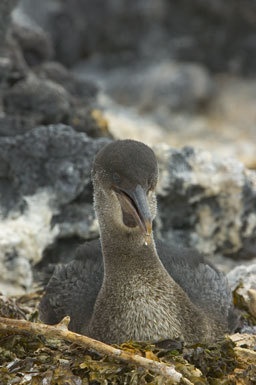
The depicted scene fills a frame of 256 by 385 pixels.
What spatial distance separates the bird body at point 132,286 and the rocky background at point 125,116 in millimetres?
1229

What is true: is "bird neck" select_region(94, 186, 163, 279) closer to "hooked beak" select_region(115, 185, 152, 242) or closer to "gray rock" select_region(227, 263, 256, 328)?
"hooked beak" select_region(115, 185, 152, 242)

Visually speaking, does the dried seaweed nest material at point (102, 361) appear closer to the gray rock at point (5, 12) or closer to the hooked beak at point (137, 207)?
the hooked beak at point (137, 207)

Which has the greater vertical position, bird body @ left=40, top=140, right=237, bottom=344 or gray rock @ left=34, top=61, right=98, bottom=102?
gray rock @ left=34, top=61, right=98, bottom=102

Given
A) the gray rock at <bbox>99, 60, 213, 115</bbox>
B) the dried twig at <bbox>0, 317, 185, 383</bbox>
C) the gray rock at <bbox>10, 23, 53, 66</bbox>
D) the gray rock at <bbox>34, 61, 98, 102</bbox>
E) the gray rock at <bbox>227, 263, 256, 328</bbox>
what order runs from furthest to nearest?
the gray rock at <bbox>99, 60, 213, 115</bbox>, the gray rock at <bbox>10, 23, 53, 66</bbox>, the gray rock at <bbox>34, 61, 98, 102</bbox>, the gray rock at <bbox>227, 263, 256, 328</bbox>, the dried twig at <bbox>0, 317, 185, 383</bbox>

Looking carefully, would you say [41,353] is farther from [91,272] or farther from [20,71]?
[20,71]

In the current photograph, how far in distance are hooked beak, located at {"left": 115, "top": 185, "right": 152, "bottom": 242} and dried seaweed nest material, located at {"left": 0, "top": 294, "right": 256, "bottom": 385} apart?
0.73 meters

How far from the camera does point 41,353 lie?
12.4 feet

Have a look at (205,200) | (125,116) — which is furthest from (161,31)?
(205,200)

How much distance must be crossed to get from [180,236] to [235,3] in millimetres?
9305

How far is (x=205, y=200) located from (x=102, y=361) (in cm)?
283

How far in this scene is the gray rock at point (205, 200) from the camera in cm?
599

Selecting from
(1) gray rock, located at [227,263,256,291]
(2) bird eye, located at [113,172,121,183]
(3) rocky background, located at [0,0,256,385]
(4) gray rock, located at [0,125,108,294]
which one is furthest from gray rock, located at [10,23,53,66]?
(2) bird eye, located at [113,172,121,183]

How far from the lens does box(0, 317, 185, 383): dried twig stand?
3.49m

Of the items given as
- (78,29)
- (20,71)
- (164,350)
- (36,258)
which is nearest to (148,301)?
(164,350)
